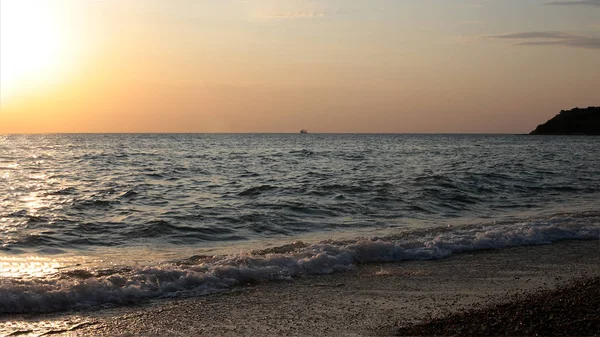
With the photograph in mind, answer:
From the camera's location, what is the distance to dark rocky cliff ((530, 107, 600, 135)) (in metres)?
155

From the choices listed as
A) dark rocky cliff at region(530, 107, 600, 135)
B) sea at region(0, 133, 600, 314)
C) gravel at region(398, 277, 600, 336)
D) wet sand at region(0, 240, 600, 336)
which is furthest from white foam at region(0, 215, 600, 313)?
dark rocky cliff at region(530, 107, 600, 135)

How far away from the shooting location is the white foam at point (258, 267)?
A: 795 centimetres

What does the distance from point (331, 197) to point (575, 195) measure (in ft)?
32.0

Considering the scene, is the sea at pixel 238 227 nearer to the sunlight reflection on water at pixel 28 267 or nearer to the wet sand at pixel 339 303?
the sunlight reflection on water at pixel 28 267

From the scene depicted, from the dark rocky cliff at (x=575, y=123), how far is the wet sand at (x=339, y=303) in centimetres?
16235

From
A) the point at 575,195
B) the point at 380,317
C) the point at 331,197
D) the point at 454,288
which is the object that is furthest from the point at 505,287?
the point at 575,195

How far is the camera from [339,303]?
25.4ft

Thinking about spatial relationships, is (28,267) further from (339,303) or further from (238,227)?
(339,303)

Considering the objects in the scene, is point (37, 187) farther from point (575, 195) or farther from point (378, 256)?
point (575, 195)

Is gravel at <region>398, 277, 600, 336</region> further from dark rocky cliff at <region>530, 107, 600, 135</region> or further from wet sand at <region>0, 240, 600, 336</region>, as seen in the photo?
dark rocky cliff at <region>530, 107, 600, 135</region>

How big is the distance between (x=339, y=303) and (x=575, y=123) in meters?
172

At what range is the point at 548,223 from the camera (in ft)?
46.2

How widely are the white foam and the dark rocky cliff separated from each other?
158 m

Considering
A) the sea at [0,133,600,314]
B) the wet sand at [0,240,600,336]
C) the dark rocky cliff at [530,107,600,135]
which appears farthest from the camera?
the dark rocky cliff at [530,107,600,135]
